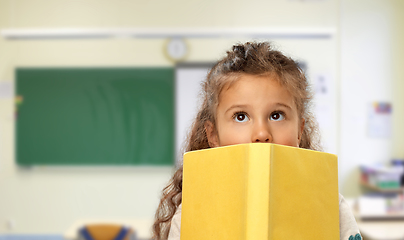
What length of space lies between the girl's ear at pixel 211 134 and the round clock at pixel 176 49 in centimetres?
238

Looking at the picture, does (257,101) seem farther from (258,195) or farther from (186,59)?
(186,59)

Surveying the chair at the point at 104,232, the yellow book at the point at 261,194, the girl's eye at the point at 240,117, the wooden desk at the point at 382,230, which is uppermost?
the girl's eye at the point at 240,117

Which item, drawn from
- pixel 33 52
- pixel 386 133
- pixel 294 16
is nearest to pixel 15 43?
pixel 33 52

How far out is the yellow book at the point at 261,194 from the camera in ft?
1.15

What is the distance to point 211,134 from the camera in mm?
645

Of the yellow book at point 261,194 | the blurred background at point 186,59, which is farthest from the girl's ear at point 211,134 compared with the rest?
the blurred background at point 186,59

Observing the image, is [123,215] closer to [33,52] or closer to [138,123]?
[138,123]

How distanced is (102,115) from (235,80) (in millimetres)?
2600

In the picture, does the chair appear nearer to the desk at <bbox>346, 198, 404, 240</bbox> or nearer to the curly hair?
the curly hair

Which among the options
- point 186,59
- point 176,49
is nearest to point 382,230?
point 186,59

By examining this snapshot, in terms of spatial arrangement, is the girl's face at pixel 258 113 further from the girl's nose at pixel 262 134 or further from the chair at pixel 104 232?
the chair at pixel 104 232

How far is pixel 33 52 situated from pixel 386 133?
3.44m

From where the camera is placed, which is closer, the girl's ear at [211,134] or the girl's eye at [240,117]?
the girl's eye at [240,117]

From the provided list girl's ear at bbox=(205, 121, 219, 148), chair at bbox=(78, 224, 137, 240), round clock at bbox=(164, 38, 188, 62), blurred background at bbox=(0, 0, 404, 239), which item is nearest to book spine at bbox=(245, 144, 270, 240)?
girl's ear at bbox=(205, 121, 219, 148)
